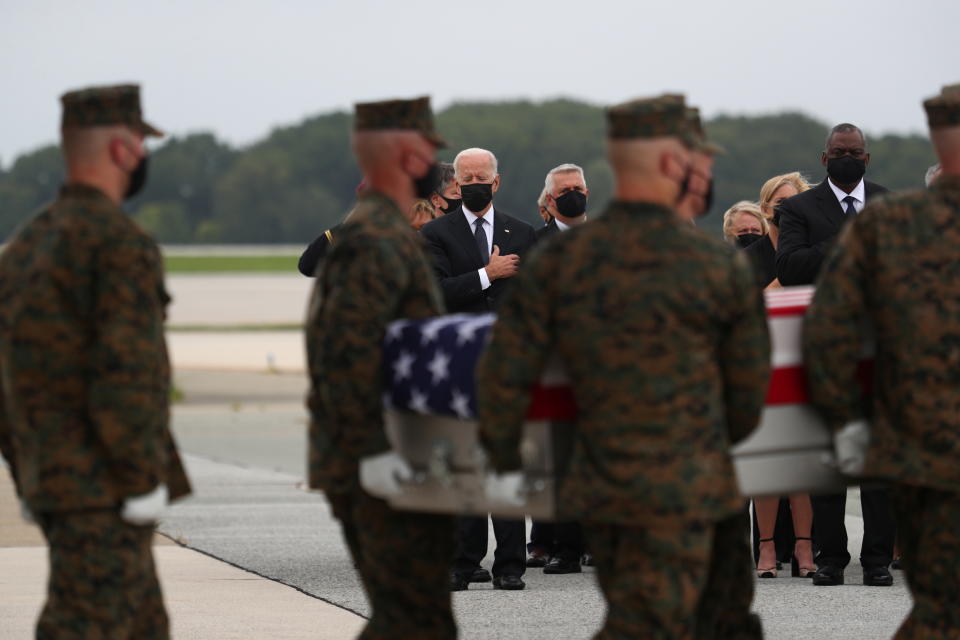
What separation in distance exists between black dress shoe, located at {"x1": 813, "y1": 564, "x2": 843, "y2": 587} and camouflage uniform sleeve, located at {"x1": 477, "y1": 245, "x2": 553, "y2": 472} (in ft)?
13.9

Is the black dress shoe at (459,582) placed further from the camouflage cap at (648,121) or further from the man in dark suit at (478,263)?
the camouflage cap at (648,121)

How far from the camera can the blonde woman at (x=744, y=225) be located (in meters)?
8.88

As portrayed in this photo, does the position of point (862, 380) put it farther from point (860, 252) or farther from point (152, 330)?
point (152, 330)

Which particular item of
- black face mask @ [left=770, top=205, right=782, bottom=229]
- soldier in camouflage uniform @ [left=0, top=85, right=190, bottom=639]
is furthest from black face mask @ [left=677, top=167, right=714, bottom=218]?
black face mask @ [left=770, top=205, right=782, bottom=229]

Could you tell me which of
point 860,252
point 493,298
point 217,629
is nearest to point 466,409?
point 860,252

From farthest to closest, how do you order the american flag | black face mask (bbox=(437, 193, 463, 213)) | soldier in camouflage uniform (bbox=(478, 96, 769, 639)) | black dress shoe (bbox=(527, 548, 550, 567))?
1. black dress shoe (bbox=(527, 548, 550, 567))
2. black face mask (bbox=(437, 193, 463, 213))
3. the american flag
4. soldier in camouflage uniform (bbox=(478, 96, 769, 639))

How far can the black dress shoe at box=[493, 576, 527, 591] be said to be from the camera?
7785 mm

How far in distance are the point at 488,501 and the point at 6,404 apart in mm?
1349

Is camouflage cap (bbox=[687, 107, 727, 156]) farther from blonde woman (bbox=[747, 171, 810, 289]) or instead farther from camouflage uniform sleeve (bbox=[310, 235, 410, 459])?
blonde woman (bbox=[747, 171, 810, 289])

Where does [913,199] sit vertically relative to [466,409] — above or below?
above

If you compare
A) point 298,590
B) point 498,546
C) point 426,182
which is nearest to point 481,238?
point 498,546

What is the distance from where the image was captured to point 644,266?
4047 millimetres

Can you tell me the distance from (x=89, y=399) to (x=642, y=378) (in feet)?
4.58

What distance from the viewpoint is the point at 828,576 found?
799 cm
